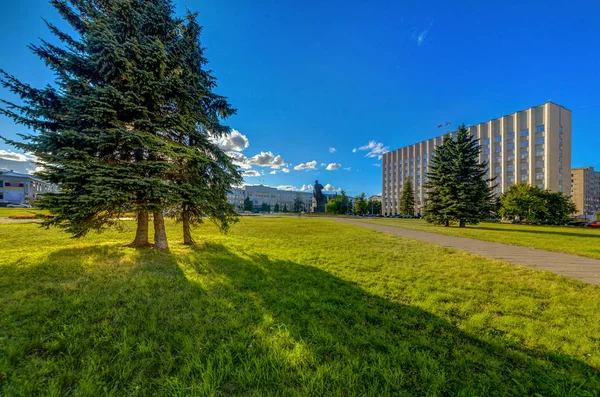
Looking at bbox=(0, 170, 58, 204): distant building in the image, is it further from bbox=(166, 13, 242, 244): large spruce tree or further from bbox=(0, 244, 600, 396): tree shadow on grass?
bbox=(0, 244, 600, 396): tree shadow on grass

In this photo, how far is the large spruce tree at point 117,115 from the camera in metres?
6.07

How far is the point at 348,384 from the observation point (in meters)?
2.04

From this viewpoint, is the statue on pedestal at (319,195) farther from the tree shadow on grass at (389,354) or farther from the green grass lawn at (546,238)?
the tree shadow on grass at (389,354)

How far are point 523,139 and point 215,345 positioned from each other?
7571cm

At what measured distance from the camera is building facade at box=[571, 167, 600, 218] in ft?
331

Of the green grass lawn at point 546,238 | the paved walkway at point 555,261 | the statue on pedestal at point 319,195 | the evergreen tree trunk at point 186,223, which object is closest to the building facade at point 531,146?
the statue on pedestal at point 319,195

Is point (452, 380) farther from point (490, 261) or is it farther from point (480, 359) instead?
point (490, 261)

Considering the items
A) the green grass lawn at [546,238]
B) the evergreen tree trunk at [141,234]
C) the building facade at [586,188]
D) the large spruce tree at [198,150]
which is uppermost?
the building facade at [586,188]

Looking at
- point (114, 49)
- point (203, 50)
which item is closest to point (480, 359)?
point (114, 49)

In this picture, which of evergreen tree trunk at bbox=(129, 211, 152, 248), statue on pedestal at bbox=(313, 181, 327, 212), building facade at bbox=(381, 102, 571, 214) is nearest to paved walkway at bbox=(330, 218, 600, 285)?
evergreen tree trunk at bbox=(129, 211, 152, 248)

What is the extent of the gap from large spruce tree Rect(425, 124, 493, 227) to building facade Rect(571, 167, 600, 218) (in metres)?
124

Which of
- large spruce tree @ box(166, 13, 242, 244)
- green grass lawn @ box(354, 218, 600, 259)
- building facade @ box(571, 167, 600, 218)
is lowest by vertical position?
green grass lawn @ box(354, 218, 600, 259)

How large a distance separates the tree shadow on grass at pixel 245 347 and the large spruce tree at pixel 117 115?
2.80 metres

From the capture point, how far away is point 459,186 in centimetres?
2222
